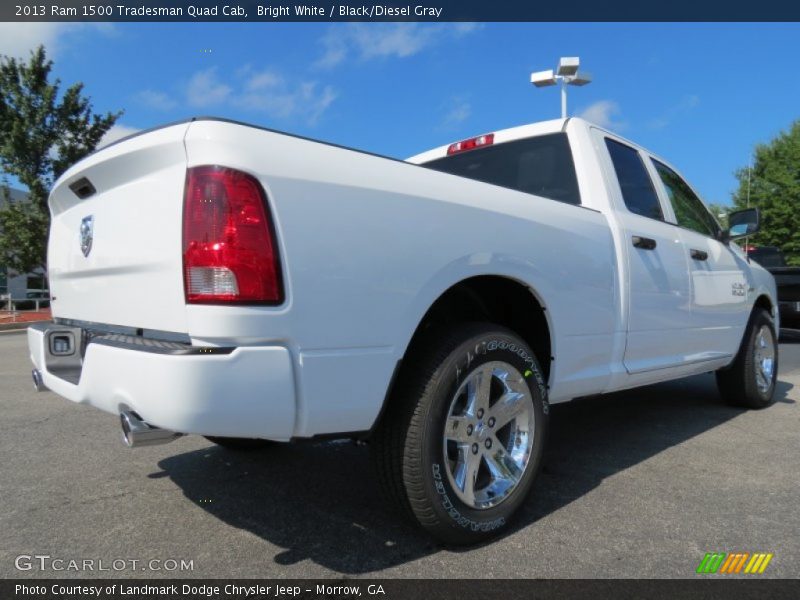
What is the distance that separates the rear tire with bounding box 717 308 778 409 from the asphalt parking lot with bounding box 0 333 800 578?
0.52 meters

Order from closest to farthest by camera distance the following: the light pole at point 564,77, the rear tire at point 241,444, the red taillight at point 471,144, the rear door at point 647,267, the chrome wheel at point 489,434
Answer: the chrome wheel at point 489,434
the rear door at point 647,267
the rear tire at point 241,444
the red taillight at point 471,144
the light pole at point 564,77

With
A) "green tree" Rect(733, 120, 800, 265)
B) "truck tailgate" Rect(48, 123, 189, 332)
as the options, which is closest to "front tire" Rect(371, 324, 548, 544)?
"truck tailgate" Rect(48, 123, 189, 332)

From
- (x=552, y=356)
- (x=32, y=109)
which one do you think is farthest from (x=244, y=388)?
(x=32, y=109)

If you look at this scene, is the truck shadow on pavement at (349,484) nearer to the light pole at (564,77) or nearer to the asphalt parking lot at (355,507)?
the asphalt parking lot at (355,507)

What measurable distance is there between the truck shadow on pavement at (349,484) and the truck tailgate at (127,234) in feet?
3.42

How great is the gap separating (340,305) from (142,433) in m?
0.76

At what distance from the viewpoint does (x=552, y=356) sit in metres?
2.78

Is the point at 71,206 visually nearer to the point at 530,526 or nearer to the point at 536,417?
the point at 536,417

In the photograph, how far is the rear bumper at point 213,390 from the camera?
1744 millimetres

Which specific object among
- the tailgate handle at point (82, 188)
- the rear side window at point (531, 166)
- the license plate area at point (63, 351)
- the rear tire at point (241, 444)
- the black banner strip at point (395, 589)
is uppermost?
the rear side window at point (531, 166)

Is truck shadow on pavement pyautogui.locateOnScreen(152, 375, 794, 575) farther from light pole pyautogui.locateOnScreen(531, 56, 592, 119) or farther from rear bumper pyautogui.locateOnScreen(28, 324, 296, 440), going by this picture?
light pole pyautogui.locateOnScreen(531, 56, 592, 119)

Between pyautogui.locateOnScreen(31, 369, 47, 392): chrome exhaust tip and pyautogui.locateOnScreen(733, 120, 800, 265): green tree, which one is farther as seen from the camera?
pyautogui.locateOnScreen(733, 120, 800, 265): green tree

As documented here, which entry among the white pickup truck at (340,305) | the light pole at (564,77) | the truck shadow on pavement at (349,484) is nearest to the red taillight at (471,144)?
the white pickup truck at (340,305)

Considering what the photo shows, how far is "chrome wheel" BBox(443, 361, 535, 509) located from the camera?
2.31 m
